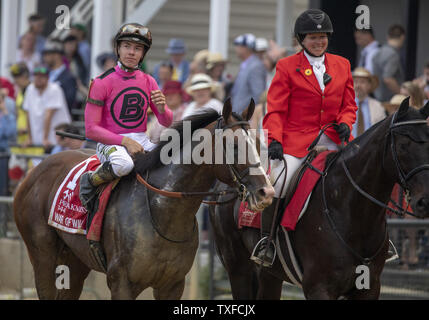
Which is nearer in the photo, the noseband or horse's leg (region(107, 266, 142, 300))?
the noseband

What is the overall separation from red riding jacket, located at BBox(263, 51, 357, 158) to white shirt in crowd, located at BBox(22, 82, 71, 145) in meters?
6.52

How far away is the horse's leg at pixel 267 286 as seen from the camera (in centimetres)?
724

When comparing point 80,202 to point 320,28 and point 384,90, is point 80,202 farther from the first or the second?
point 384,90

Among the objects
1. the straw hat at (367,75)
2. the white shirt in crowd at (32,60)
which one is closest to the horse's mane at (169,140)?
the straw hat at (367,75)

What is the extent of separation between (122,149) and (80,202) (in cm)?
61

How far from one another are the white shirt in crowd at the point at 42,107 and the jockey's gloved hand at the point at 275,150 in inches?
264

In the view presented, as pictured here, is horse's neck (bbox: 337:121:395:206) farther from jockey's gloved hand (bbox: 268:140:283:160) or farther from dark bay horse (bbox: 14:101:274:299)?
dark bay horse (bbox: 14:101:274:299)

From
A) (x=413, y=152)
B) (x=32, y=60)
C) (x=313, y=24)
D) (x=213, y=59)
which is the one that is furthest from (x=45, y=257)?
(x=32, y=60)

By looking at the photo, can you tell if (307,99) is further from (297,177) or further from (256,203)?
(256,203)

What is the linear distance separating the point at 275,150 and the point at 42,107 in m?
7.07

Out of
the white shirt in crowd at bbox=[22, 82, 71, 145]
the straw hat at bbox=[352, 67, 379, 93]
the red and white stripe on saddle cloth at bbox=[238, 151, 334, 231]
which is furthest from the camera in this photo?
the white shirt in crowd at bbox=[22, 82, 71, 145]

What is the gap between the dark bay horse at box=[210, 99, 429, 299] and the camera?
589cm

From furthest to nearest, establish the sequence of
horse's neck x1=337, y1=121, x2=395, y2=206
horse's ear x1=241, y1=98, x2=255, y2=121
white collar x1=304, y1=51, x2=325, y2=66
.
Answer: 1. white collar x1=304, y1=51, x2=325, y2=66
2. horse's neck x1=337, y1=121, x2=395, y2=206
3. horse's ear x1=241, y1=98, x2=255, y2=121

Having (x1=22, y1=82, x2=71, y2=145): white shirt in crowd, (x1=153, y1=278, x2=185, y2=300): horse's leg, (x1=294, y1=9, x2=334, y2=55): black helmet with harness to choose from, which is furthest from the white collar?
(x1=22, y1=82, x2=71, y2=145): white shirt in crowd
